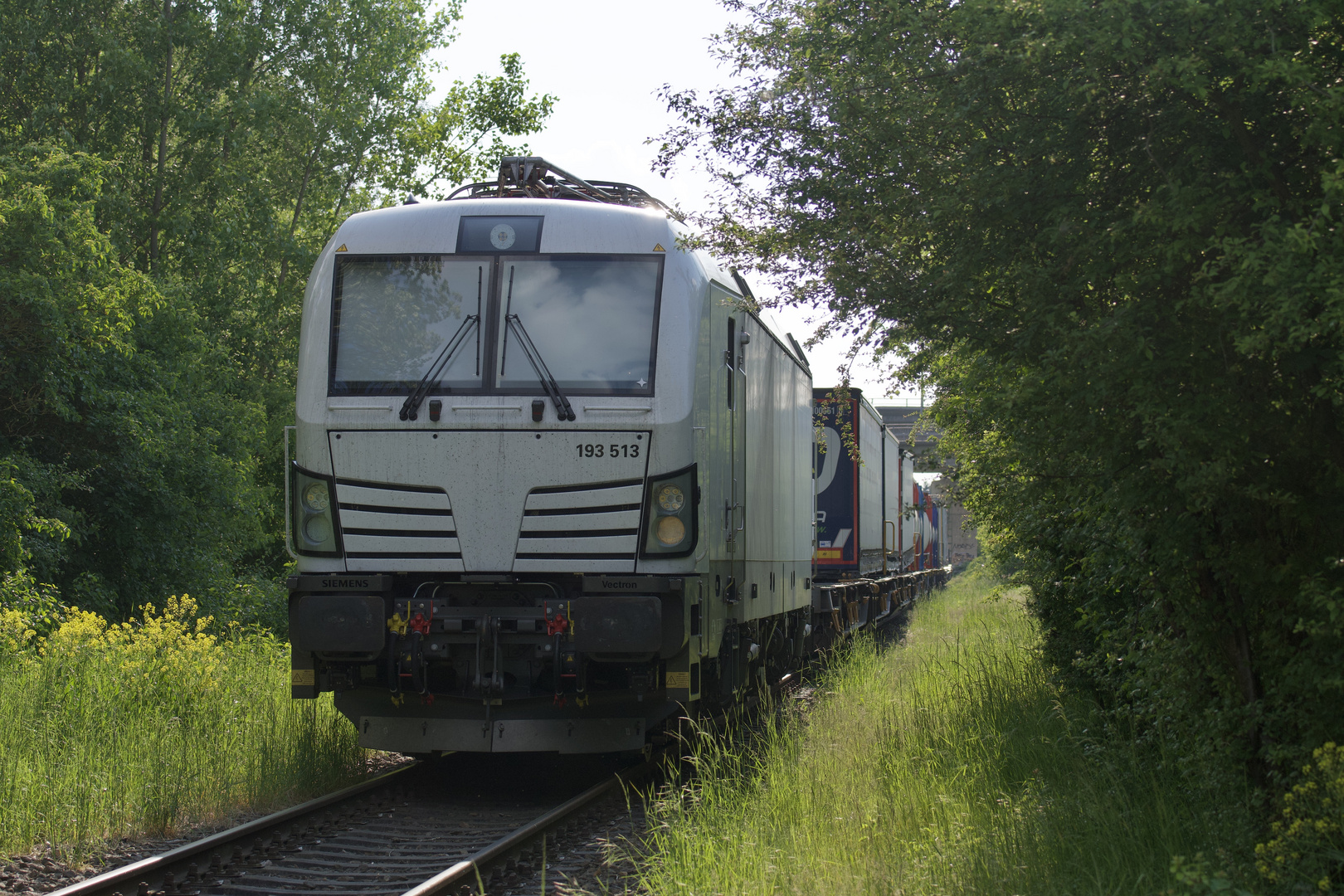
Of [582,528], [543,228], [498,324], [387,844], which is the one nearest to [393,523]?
[582,528]

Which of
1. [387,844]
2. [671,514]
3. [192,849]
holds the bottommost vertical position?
[387,844]

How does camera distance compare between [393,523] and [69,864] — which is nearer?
[69,864]

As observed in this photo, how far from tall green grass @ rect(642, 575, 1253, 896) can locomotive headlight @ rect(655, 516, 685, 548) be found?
136cm

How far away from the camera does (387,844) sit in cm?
619

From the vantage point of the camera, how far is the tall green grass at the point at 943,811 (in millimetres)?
4719

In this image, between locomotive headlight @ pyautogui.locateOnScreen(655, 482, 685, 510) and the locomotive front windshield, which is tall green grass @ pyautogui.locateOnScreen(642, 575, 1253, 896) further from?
the locomotive front windshield

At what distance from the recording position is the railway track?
5.30m

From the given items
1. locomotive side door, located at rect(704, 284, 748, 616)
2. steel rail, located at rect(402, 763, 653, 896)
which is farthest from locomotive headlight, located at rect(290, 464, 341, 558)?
locomotive side door, located at rect(704, 284, 748, 616)

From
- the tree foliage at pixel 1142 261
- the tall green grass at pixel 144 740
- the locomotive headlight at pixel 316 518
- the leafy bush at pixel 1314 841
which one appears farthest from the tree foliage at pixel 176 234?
the leafy bush at pixel 1314 841

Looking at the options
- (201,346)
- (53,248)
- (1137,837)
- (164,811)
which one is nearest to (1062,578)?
(1137,837)

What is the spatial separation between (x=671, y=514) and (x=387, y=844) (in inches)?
93.3

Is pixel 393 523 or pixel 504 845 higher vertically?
pixel 393 523

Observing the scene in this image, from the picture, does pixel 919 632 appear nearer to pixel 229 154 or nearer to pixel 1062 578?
pixel 1062 578

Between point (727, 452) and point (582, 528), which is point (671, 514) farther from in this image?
point (727, 452)
